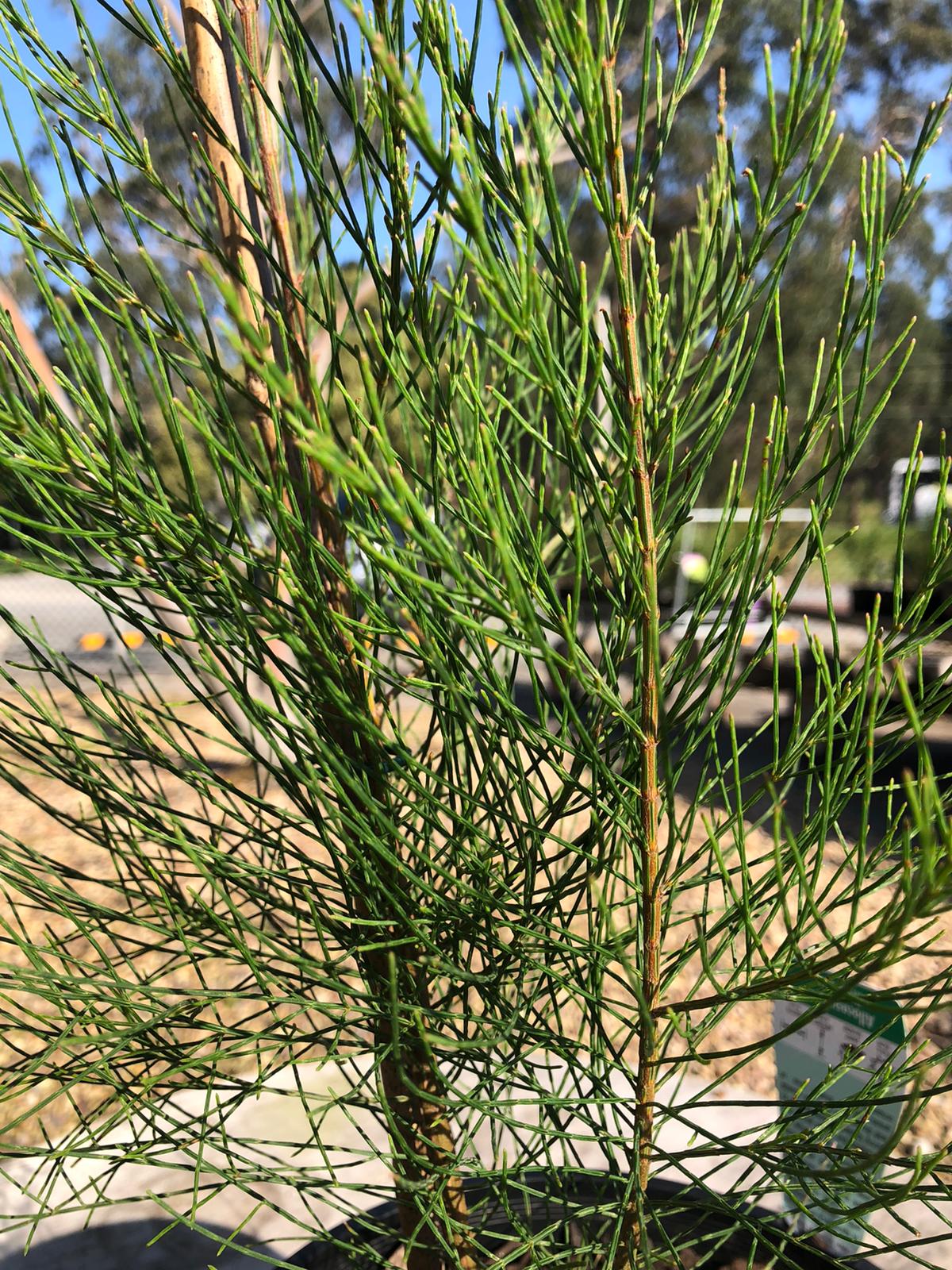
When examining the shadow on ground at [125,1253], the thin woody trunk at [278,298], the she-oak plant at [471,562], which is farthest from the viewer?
the shadow on ground at [125,1253]

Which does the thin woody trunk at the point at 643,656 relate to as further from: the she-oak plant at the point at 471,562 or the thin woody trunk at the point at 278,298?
the thin woody trunk at the point at 278,298

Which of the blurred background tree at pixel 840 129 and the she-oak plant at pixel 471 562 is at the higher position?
the blurred background tree at pixel 840 129

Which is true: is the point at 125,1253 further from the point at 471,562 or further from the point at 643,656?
the point at 471,562

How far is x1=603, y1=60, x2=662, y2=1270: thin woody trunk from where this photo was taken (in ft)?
2.20

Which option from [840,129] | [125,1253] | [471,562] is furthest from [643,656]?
[840,129]

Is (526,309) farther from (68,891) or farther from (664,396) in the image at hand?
(68,891)

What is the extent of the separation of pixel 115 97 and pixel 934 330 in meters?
21.6

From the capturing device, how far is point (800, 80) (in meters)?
0.64

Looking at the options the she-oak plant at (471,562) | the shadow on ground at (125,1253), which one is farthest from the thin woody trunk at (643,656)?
the shadow on ground at (125,1253)

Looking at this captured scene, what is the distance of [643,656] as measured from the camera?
803 millimetres

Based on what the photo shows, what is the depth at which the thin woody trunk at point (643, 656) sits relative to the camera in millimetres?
670

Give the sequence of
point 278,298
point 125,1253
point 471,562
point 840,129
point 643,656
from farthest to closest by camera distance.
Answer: point 840,129 < point 125,1253 < point 278,298 < point 643,656 < point 471,562

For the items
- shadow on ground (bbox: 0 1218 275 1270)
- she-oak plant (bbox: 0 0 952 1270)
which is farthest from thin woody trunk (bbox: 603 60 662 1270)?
shadow on ground (bbox: 0 1218 275 1270)

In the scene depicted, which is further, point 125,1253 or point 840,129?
point 840,129
